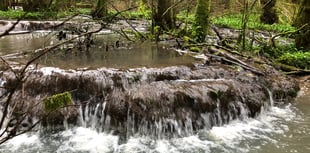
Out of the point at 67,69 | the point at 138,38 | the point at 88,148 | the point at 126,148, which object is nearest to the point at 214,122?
the point at 126,148

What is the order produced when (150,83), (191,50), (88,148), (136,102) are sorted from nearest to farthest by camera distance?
(88,148) → (136,102) → (150,83) → (191,50)

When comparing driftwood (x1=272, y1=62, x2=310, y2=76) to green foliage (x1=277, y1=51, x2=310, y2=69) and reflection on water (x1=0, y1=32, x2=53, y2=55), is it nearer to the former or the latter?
green foliage (x1=277, y1=51, x2=310, y2=69)

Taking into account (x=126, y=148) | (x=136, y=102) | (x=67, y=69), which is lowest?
(x=126, y=148)

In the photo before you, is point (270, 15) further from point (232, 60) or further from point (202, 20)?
point (232, 60)

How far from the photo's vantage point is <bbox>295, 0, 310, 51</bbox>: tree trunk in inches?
380

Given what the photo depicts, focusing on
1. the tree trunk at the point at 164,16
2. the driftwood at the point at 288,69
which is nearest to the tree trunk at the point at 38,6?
the tree trunk at the point at 164,16

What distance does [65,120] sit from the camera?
5707mm

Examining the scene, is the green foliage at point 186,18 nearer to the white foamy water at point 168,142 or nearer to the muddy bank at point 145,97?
the muddy bank at point 145,97

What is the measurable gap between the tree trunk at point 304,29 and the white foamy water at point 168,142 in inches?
178

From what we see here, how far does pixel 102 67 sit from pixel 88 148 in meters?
1.85

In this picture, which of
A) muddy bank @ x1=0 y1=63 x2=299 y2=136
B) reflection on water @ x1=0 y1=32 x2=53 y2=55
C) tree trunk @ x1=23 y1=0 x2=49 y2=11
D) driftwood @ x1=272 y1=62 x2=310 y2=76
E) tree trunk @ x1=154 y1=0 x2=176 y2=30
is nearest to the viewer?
tree trunk @ x1=23 y1=0 x2=49 y2=11

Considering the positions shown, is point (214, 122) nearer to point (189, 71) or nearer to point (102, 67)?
point (189, 71)

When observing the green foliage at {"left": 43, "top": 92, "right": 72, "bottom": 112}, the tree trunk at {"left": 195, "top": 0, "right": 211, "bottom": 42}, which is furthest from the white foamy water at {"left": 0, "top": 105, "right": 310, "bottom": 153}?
the tree trunk at {"left": 195, "top": 0, "right": 211, "bottom": 42}

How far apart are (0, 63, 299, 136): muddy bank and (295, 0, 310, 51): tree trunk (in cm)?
380
